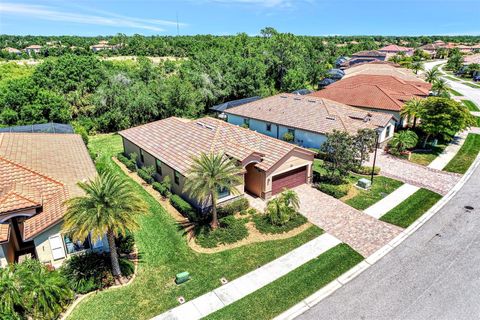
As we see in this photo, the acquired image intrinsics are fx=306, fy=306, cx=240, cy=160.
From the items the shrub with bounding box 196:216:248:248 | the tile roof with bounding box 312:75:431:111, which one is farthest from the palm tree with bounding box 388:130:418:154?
the shrub with bounding box 196:216:248:248

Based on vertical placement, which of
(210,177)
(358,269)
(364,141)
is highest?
(364,141)

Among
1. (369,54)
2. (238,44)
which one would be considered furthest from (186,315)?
(369,54)

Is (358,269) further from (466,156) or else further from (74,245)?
(466,156)

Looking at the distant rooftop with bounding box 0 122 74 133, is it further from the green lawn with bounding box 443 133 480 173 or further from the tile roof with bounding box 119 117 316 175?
the green lawn with bounding box 443 133 480 173

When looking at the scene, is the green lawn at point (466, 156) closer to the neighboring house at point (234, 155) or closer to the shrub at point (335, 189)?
the shrub at point (335, 189)

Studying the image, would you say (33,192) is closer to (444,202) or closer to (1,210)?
(1,210)

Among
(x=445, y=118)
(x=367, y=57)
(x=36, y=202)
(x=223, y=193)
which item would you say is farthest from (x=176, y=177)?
(x=367, y=57)
